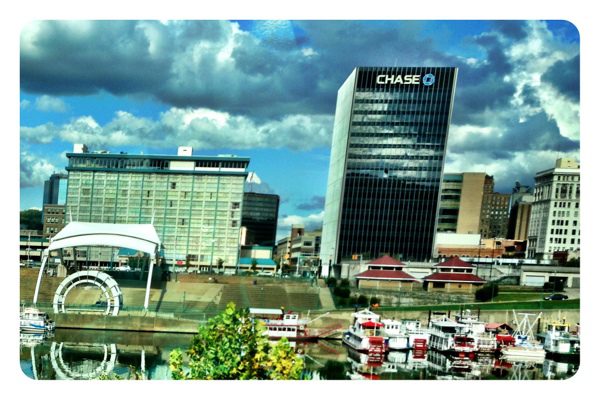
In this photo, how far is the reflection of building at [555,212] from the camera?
17.0 m

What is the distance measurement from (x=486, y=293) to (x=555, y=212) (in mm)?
2175

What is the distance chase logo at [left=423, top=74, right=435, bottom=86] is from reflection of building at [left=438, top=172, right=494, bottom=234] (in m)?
2.28

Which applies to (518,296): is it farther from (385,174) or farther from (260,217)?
(260,217)

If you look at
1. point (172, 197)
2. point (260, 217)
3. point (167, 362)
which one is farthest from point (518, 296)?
point (167, 362)

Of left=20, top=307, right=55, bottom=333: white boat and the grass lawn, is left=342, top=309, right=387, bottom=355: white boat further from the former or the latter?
left=20, top=307, right=55, bottom=333: white boat

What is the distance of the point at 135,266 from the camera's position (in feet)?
61.8

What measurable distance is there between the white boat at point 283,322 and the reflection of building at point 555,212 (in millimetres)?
5600

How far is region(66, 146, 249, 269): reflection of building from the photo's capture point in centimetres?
1656

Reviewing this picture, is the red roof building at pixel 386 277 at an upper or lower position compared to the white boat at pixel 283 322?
upper

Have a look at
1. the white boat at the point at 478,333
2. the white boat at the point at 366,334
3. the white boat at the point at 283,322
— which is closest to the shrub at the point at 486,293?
the white boat at the point at 478,333

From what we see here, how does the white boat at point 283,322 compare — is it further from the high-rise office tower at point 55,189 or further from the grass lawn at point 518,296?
the grass lawn at point 518,296

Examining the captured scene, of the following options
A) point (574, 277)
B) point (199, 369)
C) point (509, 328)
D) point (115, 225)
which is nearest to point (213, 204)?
point (115, 225)

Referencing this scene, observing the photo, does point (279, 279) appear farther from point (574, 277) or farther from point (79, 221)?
point (574, 277)

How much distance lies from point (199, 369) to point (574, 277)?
39.8 feet
